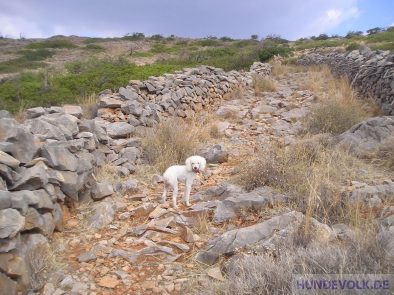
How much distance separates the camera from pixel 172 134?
668cm

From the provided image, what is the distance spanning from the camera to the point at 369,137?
6.28m

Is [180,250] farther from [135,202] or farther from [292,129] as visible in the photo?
[292,129]

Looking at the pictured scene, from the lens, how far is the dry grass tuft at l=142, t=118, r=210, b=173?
20.5 ft

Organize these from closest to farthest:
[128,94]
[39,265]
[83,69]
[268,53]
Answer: [39,265]
[128,94]
[83,69]
[268,53]

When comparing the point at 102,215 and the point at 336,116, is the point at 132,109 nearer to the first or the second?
the point at 102,215

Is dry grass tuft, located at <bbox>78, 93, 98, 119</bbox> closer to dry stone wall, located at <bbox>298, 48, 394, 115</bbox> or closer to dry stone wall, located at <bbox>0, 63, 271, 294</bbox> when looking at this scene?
dry stone wall, located at <bbox>0, 63, 271, 294</bbox>

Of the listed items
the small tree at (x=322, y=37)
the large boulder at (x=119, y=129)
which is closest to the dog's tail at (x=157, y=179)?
the large boulder at (x=119, y=129)

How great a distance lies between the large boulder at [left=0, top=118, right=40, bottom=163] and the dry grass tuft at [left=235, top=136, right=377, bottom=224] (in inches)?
102

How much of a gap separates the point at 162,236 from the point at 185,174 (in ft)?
3.27

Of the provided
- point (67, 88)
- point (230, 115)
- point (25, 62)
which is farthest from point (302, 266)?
point (25, 62)

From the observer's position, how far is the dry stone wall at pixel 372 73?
9.30 m

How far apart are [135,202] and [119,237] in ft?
3.04

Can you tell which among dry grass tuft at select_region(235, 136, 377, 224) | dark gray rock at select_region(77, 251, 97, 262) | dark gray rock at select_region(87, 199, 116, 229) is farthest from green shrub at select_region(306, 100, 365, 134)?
dark gray rock at select_region(77, 251, 97, 262)

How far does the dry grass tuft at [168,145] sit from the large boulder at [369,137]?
Answer: 7.96 ft
